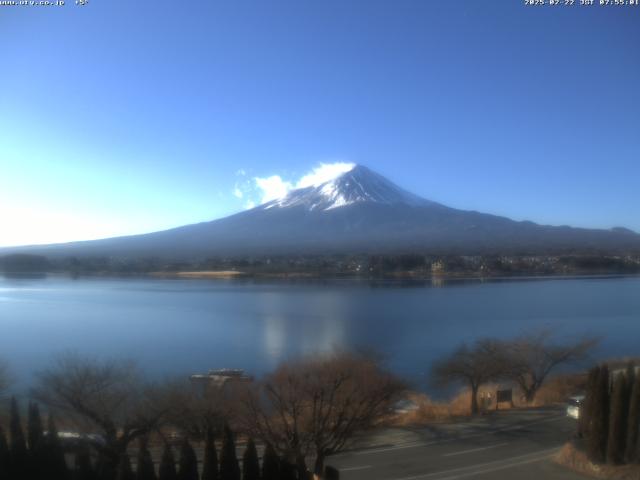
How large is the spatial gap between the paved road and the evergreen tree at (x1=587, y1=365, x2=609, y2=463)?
0.28m

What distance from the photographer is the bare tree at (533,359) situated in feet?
32.4

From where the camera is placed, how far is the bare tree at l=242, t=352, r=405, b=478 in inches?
213

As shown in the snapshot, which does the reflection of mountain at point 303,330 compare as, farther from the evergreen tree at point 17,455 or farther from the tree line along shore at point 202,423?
the evergreen tree at point 17,455

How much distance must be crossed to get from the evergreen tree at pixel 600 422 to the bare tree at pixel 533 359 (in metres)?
4.07

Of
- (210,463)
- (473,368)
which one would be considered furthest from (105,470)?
(473,368)

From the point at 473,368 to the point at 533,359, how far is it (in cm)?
183

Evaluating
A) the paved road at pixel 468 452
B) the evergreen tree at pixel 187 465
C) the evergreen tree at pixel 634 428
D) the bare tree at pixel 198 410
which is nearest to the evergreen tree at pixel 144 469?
the evergreen tree at pixel 187 465

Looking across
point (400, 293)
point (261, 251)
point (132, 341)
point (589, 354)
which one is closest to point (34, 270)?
point (261, 251)

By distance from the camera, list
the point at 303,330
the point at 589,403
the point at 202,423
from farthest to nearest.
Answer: the point at 303,330 < the point at 202,423 < the point at 589,403

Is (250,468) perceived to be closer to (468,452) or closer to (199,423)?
(199,423)

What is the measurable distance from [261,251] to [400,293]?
20979 millimetres

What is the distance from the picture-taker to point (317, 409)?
227 inches

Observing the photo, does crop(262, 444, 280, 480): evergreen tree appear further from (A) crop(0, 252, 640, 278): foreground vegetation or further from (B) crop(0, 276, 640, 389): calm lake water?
(A) crop(0, 252, 640, 278): foreground vegetation

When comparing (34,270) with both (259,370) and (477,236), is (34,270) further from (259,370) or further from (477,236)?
(477,236)
